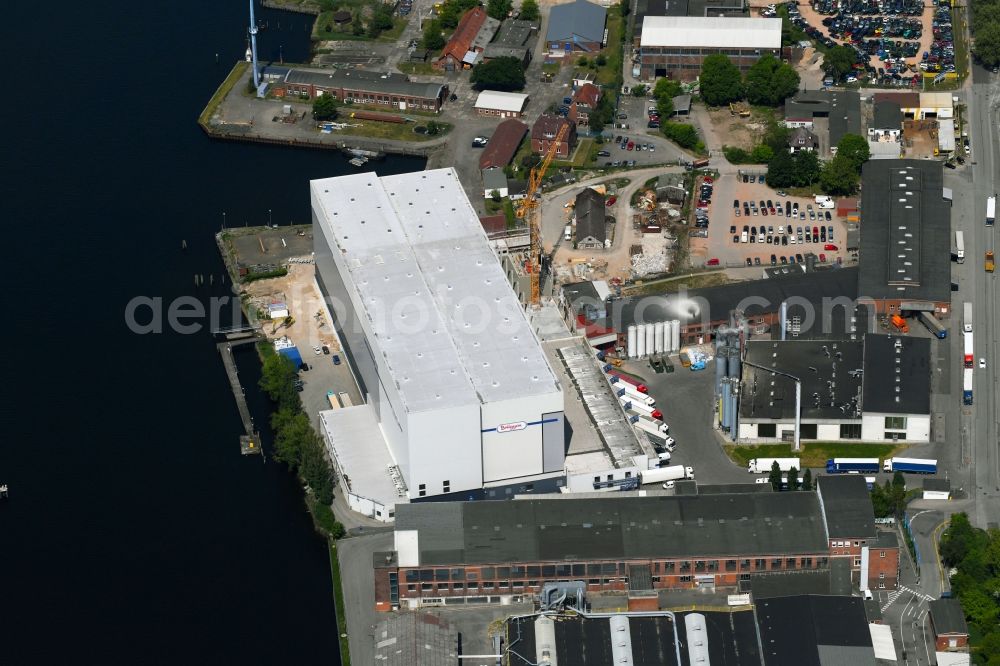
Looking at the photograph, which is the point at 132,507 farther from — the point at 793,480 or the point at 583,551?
the point at 793,480

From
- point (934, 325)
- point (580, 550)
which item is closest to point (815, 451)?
point (934, 325)

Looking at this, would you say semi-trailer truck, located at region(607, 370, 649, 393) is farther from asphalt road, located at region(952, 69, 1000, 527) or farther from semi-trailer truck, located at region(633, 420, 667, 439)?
asphalt road, located at region(952, 69, 1000, 527)

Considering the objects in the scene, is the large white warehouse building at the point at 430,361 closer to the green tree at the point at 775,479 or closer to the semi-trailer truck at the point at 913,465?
the green tree at the point at 775,479

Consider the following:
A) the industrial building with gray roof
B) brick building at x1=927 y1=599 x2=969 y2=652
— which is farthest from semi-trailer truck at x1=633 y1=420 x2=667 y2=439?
brick building at x1=927 y1=599 x2=969 y2=652

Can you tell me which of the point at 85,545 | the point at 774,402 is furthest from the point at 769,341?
the point at 85,545

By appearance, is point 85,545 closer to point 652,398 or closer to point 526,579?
point 526,579

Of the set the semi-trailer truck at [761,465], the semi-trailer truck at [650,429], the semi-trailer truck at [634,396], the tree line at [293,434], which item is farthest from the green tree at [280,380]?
the semi-trailer truck at [761,465]
